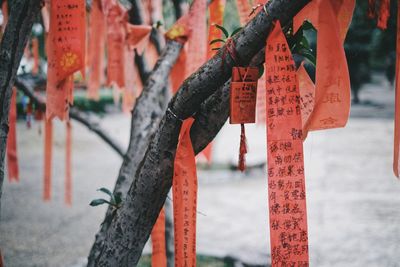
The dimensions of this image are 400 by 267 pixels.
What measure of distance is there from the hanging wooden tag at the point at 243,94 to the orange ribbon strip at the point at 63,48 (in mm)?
928

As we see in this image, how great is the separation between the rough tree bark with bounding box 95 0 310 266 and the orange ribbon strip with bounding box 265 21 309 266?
129 millimetres

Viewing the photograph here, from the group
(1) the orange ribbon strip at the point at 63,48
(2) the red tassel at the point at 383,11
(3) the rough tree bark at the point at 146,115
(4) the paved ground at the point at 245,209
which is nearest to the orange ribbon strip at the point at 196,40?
(3) the rough tree bark at the point at 146,115

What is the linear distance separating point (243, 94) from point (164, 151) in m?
0.36

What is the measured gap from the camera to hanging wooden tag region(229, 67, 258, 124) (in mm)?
1290

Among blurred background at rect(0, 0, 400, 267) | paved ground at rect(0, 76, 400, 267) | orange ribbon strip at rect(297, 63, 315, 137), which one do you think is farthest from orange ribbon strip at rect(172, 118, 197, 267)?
paved ground at rect(0, 76, 400, 267)

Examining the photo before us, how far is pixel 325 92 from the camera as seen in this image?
4.24 ft

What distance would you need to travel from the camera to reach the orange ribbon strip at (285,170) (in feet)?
4.33

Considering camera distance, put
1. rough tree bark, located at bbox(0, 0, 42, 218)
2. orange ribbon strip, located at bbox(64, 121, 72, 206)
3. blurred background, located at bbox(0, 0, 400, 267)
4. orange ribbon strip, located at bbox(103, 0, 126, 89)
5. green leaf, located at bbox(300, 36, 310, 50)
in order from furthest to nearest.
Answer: blurred background, located at bbox(0, 0, 400, 267) → orange ribbon strip, located at bbox(64, 121, 72, 206) → orange ribbon strip, located at bbox(103, 0, 126, 89) → rough tree bark, located at bbox(0, 0, 42, 218) → green leaf, located at bbox(300, 36, 310, 50)

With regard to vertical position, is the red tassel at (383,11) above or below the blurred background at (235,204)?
above

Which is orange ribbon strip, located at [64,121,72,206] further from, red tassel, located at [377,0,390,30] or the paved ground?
red tassel, located at [377,0,390,30]

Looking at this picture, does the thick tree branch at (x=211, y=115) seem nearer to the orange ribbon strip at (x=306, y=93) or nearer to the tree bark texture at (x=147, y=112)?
the orange ribbon strip at (x=306, y=93)

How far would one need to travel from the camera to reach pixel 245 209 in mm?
5852

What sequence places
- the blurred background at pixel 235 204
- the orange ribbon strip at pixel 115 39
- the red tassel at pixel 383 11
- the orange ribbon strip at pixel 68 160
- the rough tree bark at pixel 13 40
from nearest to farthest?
the red tassel at pixel 383 11 < the rough tree bark at pixel 13 40 < the orange ribbon strip at pixel 115 39 < the orange ribbon strip at pixel 68 160 < the blurred background at pixel 235 204

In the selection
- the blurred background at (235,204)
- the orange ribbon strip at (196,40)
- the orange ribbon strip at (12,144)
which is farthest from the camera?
the blurred background at (235,204)
